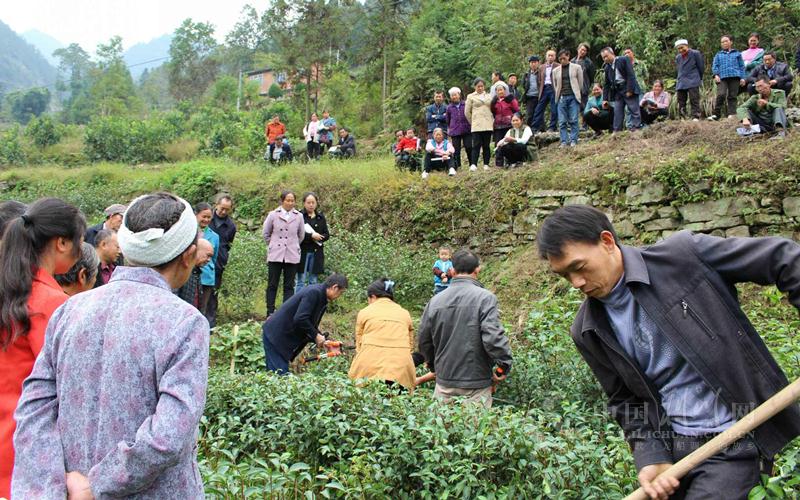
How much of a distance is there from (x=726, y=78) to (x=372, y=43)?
51.5 feet

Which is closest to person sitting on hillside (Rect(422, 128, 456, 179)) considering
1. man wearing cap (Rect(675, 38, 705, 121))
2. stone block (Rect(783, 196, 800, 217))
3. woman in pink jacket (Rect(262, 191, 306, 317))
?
woman in pink jacket (Rect(262, 191, 306, 317))

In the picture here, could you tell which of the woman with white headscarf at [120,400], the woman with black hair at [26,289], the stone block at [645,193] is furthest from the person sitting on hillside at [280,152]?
the woman with white headscarf at [120,400]

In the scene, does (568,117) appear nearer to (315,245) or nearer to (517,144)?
(517,144)

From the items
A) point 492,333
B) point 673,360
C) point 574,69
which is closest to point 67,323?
point 673,360

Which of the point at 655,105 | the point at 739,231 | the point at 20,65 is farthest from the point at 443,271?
the point at 20,65

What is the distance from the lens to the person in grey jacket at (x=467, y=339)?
5566mm

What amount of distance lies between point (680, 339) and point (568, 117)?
1115 centimetres

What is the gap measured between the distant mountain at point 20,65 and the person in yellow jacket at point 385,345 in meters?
155

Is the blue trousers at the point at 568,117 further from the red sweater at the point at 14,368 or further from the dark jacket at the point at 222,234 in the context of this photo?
the red sweater at the point at 14,368

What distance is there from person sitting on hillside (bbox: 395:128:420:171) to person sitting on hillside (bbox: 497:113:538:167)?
2368 mm

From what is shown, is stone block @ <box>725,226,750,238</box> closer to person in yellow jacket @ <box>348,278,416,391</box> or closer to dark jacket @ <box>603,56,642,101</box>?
dark jacket @ <box>603,56,642,101</box>

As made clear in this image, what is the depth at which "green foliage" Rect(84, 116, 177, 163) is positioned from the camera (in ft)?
91.2

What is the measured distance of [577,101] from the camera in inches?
501

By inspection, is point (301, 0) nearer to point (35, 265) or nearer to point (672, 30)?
point (672, 30)
